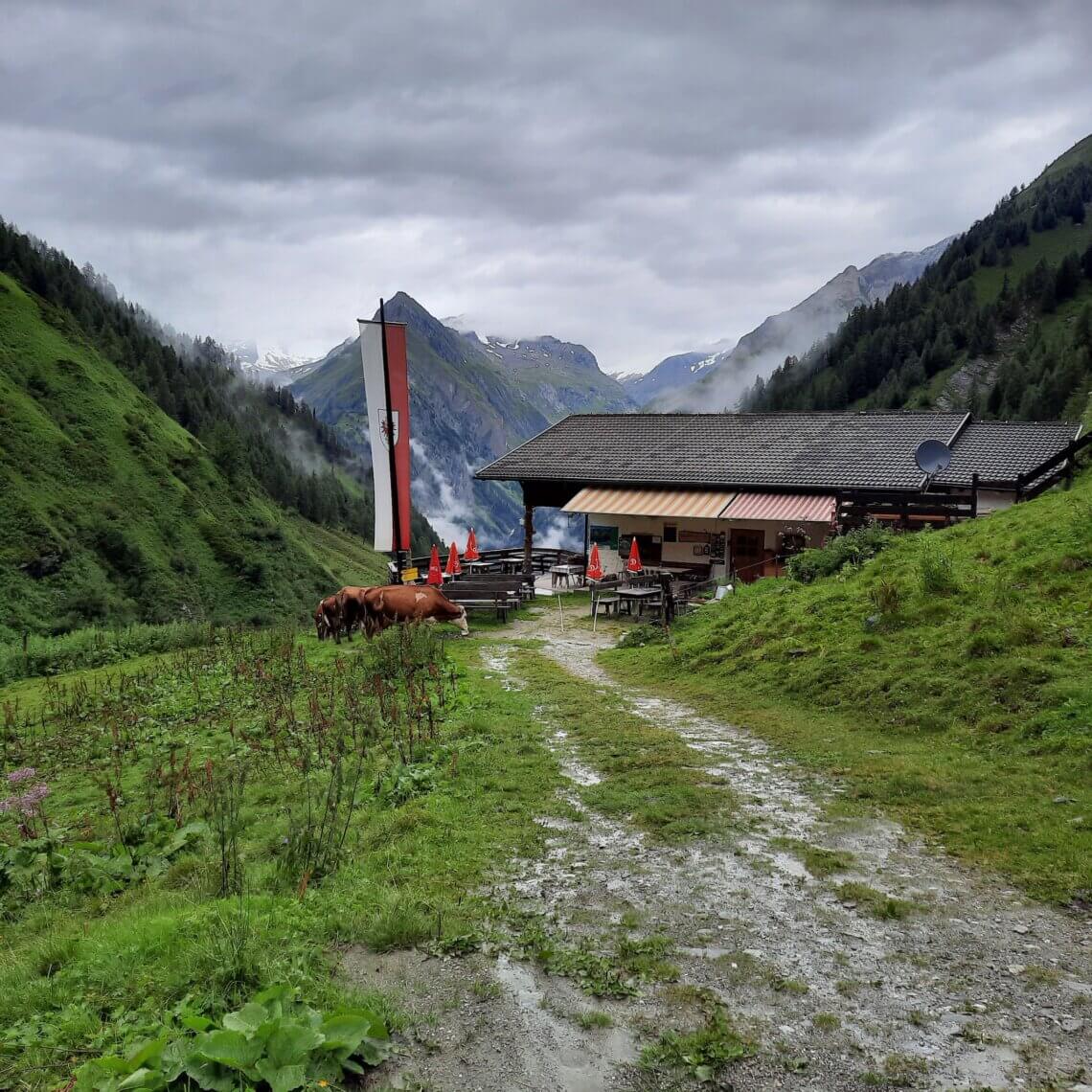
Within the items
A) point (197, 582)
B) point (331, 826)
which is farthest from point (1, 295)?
point (331, 826)

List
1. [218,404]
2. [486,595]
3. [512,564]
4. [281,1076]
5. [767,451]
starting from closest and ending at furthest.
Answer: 1. [281,1076]
2. [486,595]
3. [767,451]
4. [512,564]
5. [218,404]

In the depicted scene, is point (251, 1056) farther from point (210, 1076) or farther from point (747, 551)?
point (747, 551)

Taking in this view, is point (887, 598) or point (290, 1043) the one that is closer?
point (290, 1043)

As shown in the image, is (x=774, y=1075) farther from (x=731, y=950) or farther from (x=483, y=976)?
(x=483, y=976)

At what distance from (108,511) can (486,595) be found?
144ft

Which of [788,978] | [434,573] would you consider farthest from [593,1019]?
[434,573]

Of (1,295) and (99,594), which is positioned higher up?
(1,295)

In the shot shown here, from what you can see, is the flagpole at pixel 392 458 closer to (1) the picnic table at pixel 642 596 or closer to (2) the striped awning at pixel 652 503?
(1) the picnic table at pixel 642 596

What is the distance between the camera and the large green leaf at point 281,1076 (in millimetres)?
3617

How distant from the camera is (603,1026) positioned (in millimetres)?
4387

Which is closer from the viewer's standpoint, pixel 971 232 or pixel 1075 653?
pixel 1075 653

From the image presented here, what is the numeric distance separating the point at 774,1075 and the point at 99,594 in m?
52.5

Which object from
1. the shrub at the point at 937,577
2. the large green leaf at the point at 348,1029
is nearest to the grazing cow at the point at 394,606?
the shrub at the point at 937,577

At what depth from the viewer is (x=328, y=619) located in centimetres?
1931
